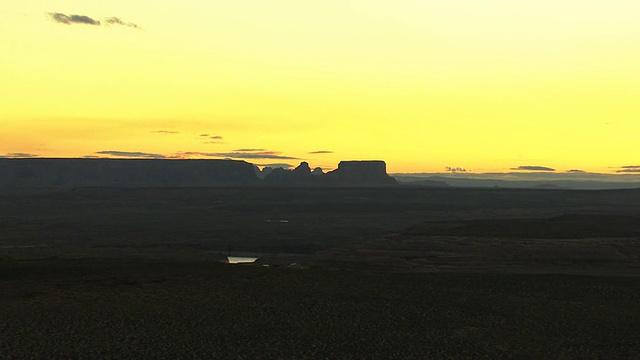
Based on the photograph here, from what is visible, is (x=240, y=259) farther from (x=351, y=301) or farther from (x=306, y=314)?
(x=306, y=314)

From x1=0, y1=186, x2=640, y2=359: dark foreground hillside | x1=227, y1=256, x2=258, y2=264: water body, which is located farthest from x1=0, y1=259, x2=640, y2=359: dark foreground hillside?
x1=227, y1=256, x2=258, y2=264: water body

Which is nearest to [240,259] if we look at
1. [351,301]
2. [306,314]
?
[351,301]

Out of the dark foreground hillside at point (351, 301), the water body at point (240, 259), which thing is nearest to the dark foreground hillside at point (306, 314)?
the dark foreground hillside at point (351, 301)

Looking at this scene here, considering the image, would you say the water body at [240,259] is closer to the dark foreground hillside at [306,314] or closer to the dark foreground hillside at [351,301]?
the dark foreground hillside at [351,301]

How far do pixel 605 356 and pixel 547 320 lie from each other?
254 inches

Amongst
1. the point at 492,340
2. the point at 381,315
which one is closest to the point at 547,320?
the point at 492,340

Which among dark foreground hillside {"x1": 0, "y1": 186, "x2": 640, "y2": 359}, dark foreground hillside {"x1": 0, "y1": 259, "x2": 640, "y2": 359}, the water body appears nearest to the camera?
dark foreground hillside {"x1": 0, "y1": 259, "x2": 640, "y2": 359}

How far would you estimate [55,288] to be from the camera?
41719 mm

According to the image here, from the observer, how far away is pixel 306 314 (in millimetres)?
35844

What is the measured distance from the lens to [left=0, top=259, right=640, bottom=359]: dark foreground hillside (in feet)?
96.2

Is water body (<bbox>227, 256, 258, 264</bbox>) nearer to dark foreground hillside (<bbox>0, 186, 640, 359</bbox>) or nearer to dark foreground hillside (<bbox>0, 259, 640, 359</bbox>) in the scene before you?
dark foreground hillside (<bbox>0, 186, 640, 359</bbox>)

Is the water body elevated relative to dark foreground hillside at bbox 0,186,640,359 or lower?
lower

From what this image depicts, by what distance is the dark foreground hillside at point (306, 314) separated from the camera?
29.3 metres

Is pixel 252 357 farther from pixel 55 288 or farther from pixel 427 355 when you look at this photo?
pixel 55 288
